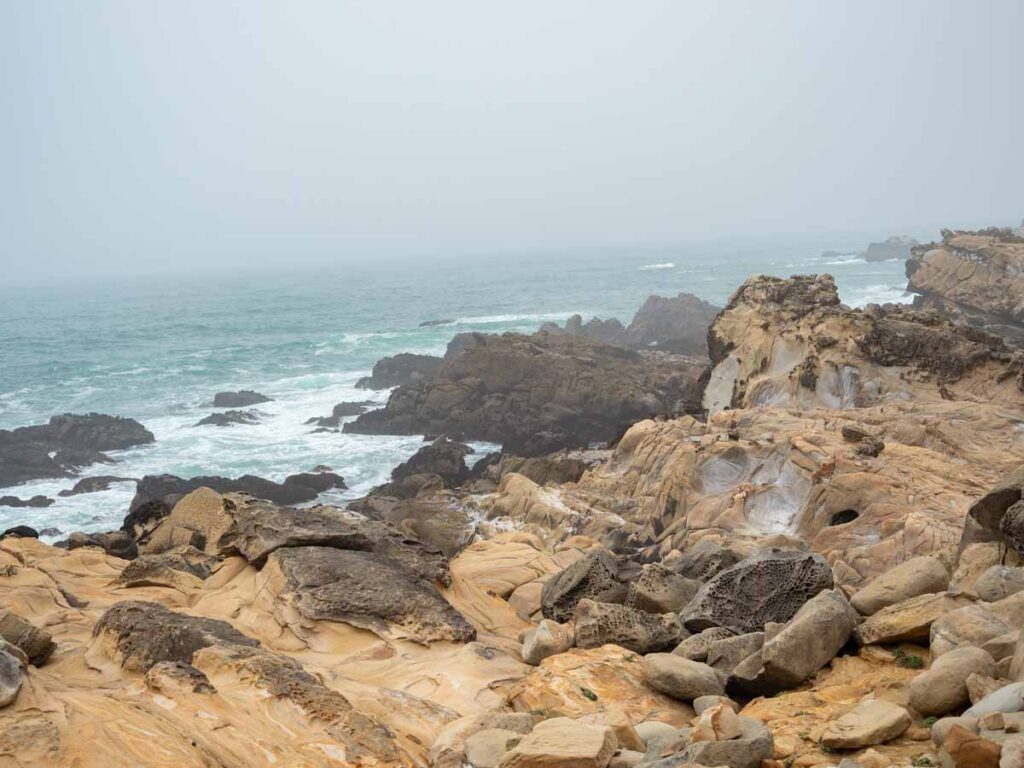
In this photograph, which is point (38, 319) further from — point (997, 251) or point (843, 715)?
point (843, 715)

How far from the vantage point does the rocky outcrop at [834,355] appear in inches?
833

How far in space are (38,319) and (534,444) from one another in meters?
94.6

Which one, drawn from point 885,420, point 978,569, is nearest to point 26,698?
point 978,569

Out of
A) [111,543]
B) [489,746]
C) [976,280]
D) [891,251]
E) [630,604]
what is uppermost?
[891,251]

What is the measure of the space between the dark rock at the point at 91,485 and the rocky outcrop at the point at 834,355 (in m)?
22.0

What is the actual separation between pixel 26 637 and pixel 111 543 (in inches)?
326

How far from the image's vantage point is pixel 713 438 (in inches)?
767

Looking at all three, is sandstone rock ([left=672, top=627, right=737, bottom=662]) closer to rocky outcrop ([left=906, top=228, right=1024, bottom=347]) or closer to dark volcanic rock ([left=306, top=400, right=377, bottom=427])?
dark volcanic rock ([left=306, top=400, right=377, bottom=427])

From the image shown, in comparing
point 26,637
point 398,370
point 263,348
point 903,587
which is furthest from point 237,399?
point 903,587

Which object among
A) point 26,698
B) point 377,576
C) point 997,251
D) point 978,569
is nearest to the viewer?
point 26,698

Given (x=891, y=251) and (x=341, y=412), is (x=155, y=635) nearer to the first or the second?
(x=341, y=412)

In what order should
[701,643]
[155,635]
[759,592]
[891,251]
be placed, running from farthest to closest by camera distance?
[891,251]
[759,592]
[701,643]
[155,635]

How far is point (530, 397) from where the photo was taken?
3775 centimetres

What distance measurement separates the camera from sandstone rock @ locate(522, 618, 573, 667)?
9531mm
